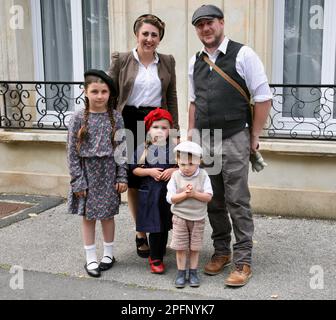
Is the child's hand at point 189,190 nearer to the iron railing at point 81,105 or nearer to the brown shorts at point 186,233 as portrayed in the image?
the brown shorts at point 186,233

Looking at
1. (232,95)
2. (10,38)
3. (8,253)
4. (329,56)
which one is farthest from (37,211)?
(329,56)

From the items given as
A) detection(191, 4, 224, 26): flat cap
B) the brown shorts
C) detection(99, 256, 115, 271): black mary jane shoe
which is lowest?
detection(99, 256, 115, 271): black mary jane shoe

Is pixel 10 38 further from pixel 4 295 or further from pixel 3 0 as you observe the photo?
pixel 4 295

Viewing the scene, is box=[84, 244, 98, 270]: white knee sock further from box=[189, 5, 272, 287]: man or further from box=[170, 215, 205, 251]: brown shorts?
box=[189, 5, 272, 287]: man

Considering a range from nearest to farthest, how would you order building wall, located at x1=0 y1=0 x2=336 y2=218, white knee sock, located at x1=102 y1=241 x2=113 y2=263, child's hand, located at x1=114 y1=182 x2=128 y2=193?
child's hand, located at x1=114 y1=182 x2=128 y2=193 < white knee sock, located at x1=102 y1=241 x2=113 y2=263 < building wall, located at x1=0 y1=0 x2=336 y2=218

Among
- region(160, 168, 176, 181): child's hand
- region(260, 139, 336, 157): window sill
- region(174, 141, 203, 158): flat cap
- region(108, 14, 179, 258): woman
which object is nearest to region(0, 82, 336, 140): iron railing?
region(260, 139, 336, 157): window sill

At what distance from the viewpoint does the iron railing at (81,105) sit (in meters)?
5.93

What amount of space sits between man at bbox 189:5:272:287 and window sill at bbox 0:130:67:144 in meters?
2.71

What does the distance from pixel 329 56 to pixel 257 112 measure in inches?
94.4

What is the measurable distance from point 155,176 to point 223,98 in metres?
0.81

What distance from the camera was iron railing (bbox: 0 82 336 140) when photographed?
5.93 m

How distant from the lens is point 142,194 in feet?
14.0

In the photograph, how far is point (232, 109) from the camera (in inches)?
154

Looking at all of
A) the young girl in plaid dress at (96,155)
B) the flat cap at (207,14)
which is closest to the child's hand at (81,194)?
the young girl in plaid dress at (96,155)
